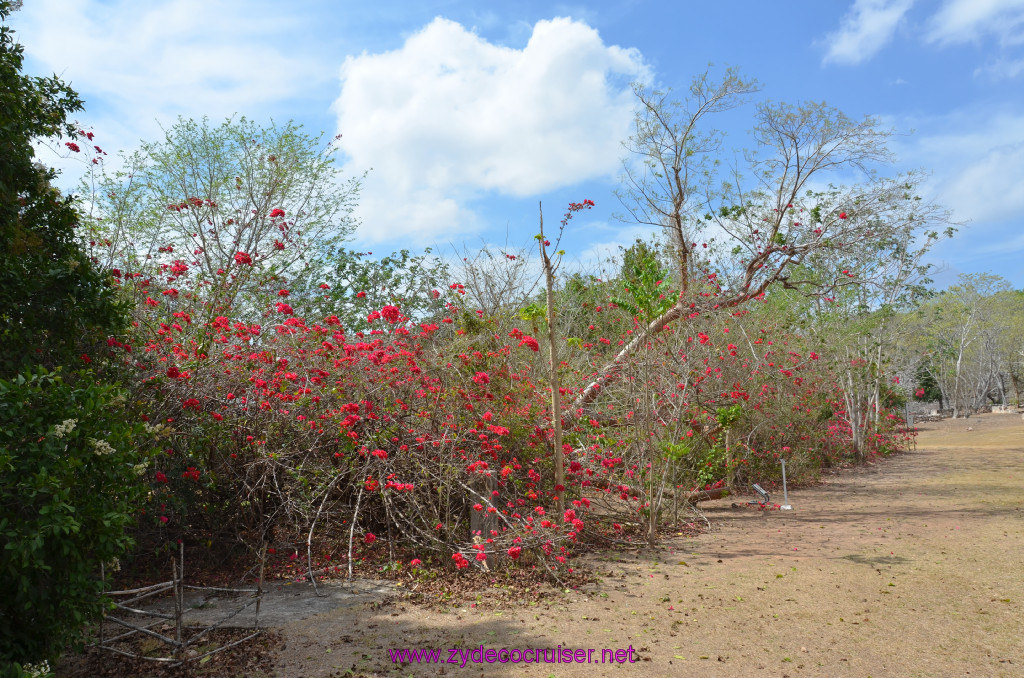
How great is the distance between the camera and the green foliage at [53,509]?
9.75ft

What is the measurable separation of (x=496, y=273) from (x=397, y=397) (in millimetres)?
6154

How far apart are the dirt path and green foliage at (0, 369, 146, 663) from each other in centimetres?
134

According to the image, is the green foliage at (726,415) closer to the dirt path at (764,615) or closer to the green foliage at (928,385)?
the dirt path at (764,615)

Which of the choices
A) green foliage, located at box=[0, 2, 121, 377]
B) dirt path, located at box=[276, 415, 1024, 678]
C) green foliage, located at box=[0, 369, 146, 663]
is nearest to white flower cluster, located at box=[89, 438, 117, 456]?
green foliage, located at box=[0, 369, 146, 663]

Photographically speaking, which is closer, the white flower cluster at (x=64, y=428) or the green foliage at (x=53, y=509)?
the green foliage at (x=53, y=509)

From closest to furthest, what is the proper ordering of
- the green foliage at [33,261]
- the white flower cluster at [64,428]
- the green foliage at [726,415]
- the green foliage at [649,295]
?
1. the white flower cluster at [64,428]
2. the green foliage at [33,261]
3. the green foliage at [726,415]
4. the green foliage at [649,295]

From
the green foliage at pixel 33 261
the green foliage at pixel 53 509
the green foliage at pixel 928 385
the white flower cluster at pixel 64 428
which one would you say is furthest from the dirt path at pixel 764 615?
the green foliage at pixel 928 385

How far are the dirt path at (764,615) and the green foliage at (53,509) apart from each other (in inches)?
52.9

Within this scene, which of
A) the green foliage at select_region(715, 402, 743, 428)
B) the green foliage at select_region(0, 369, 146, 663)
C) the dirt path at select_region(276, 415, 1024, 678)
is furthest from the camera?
the green foliage at select_region(715, 402, 743, 428)

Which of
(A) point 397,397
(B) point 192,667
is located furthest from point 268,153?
(B) point 192,667

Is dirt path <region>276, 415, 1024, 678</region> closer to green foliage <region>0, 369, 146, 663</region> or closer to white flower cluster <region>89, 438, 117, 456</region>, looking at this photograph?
green foliage <region>0, 369, 146, 663</region>

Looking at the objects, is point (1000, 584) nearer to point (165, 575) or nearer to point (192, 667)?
point (192, 667)

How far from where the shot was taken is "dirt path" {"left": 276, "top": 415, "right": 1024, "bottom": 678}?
13.0 feet

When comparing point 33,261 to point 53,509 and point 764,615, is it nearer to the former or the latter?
point 53,509
